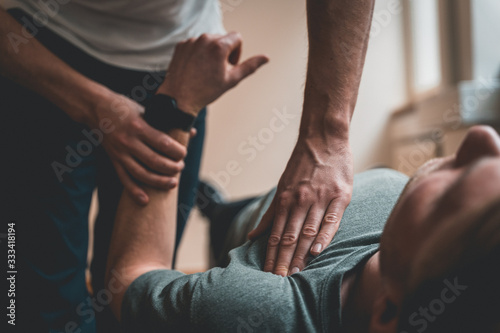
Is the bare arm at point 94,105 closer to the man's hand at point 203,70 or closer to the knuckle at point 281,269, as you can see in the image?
the man's hand at point 203,70

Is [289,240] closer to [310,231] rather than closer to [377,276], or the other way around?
[310,231]

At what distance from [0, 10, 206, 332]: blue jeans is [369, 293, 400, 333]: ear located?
1.77ft

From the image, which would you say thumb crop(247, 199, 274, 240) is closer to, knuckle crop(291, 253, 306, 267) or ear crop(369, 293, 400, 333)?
knuckle crop(291, 253, 306, 267)

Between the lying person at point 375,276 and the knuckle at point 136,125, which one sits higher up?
the knuckle at point 136,125

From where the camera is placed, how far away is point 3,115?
91cm

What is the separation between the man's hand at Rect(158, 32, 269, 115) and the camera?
3.22ft

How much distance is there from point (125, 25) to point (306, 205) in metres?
0.64

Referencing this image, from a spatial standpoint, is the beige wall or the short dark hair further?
the beige wall

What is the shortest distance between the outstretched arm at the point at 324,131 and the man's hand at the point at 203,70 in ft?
0.55

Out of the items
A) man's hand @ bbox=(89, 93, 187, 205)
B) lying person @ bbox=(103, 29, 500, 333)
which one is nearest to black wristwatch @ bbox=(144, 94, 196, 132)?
man's hand @ bbox=(89, 93, 187, 205)

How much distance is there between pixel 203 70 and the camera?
0.99 meters

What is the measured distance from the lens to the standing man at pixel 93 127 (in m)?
0.82

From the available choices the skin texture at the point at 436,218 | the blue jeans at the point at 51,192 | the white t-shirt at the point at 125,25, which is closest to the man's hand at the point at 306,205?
the skin texture at the point at 436,218

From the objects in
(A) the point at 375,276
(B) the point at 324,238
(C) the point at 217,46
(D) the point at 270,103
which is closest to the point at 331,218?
(B) the point at 324,238
